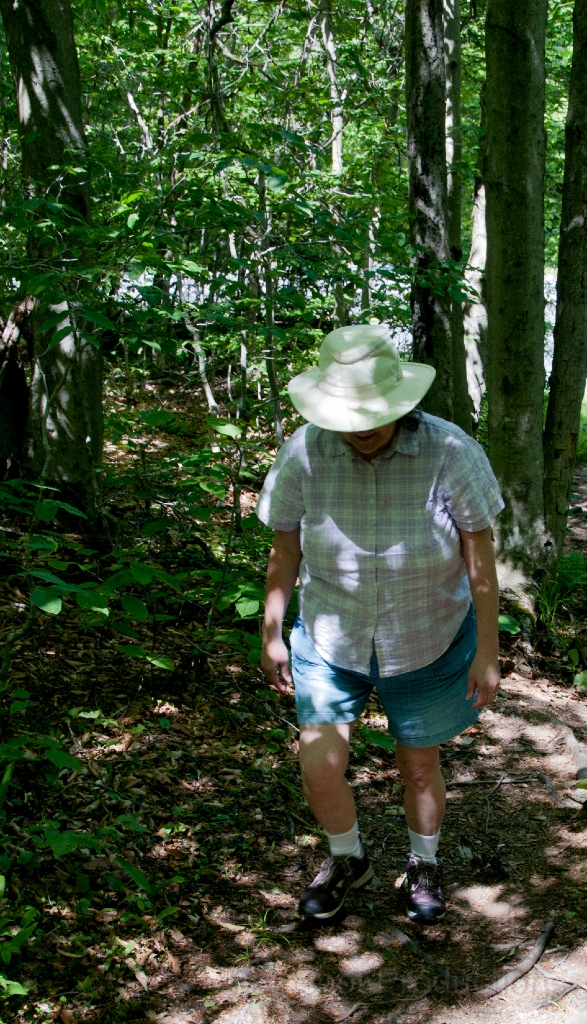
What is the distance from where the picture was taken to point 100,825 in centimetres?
317

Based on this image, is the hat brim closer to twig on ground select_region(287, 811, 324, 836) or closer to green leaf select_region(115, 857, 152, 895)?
green leaf select_region(115, 857, 152, 895)

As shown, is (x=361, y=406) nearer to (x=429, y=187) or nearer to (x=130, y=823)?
(x=130, y=823)

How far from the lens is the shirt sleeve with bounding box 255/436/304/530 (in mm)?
2705

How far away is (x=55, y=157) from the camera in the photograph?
5066 mm

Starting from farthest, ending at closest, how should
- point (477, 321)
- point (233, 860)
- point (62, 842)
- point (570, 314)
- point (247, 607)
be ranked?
point (477, 321)
point (570, 314)
point (247, 607)
point (233, 860)
point (62, 842)

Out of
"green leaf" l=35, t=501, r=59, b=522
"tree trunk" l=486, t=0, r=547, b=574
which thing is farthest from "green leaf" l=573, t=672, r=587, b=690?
"green leaf" l=35, t=501, r=59, b=522

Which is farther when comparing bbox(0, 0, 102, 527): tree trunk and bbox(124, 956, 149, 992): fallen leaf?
bbox(0, 0, 102, 527): tree trunk

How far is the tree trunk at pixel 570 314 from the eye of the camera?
231 inches

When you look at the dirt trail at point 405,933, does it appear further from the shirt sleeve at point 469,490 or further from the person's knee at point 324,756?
the shirt sleeve at point 469,490

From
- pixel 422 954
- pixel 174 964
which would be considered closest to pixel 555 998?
pixel 422 954

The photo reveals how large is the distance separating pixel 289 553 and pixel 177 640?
2031 mm

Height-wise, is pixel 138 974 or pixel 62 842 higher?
pixel 62 842

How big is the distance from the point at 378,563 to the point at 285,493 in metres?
0.39

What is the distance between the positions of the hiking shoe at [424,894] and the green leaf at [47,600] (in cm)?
161
